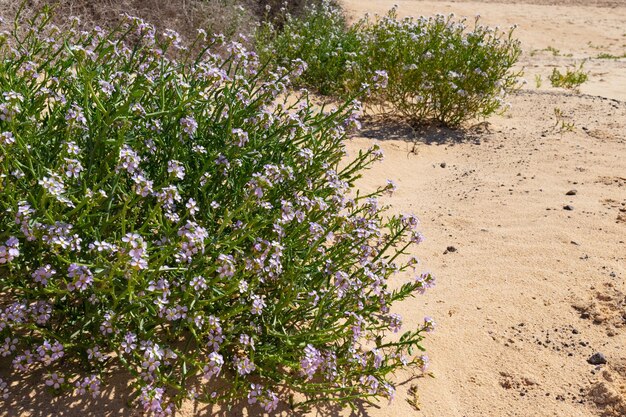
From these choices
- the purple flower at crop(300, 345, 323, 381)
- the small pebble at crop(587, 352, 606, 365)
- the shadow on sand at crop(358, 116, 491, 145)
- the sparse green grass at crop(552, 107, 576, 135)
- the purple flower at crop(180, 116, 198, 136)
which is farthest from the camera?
the shadow on sand at crop(358, 116, 491, 145)

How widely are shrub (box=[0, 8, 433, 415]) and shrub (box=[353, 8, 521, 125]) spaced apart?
438cm

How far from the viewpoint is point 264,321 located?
108 inches

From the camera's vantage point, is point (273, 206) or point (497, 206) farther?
point (497, 206)

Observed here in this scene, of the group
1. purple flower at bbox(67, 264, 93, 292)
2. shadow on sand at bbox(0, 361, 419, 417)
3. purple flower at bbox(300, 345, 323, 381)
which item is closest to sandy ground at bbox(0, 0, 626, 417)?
shadow on sand at bbox(0, 361, 419, 417)

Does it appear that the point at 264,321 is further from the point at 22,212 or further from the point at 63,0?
the point at 63,0

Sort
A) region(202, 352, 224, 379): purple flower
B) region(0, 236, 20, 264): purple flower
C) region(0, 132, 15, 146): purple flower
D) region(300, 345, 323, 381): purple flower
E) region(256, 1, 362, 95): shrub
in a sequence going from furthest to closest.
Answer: region(256, 1, 362, 95): shrub, region(300, 345, 323, 381): purple flower, region(202, 352, 224, 379): purple flower, region(0, 132, 15, 146): purple flower, region(0, 236, 20, 264): purple flower

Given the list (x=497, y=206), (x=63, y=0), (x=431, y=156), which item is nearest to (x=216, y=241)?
(x=497, y=206)

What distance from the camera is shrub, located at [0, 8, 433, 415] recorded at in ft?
7.45

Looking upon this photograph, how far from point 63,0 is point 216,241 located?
6.69 m

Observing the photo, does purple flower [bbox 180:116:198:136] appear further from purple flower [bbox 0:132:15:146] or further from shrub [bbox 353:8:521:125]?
shrub [bbox 353:8:521:125]

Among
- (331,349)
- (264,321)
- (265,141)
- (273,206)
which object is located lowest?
(331,349)

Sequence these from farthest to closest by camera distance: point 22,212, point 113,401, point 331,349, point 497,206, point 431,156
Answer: point 431,156 < point 497,206 < point 331,349 < point 113,401 < point 22,212

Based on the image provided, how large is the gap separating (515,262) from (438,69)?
3648mm

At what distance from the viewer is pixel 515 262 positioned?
171 inches
